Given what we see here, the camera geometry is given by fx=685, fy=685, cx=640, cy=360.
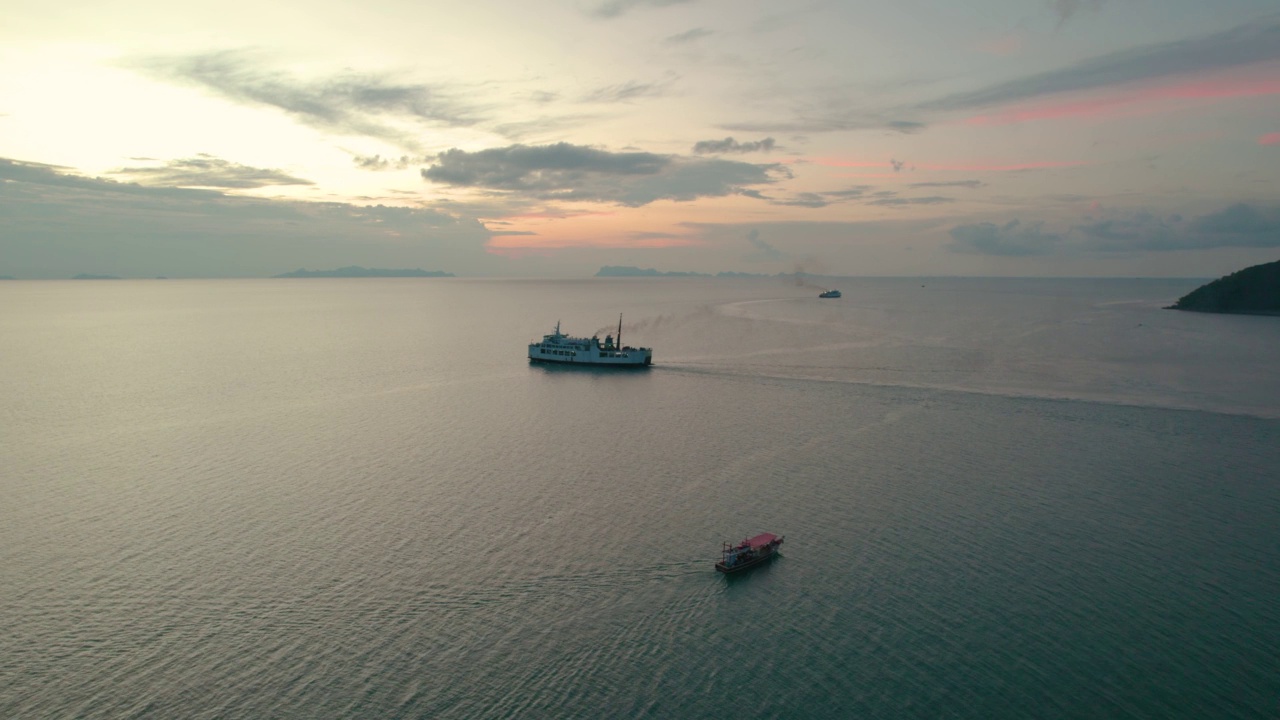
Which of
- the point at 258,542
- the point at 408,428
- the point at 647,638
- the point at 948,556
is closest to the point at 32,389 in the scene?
the point at 408,428

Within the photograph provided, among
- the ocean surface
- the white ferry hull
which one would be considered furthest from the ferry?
the white ferry hull

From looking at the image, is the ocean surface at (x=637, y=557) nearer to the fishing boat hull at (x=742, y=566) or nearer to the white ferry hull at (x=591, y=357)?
the fishing boat hull at (x=742, y=566)

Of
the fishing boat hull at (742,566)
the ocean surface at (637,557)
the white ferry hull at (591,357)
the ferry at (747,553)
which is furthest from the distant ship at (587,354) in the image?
the fishing boat hull at (742,566)

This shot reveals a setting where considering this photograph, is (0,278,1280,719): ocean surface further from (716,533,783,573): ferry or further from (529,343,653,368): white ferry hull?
(529,343,653,368): white ferry hull

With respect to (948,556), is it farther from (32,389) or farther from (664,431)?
(32,389)

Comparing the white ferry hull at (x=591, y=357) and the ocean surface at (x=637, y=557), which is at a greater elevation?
the white ferry hull at (x=591, y=357)

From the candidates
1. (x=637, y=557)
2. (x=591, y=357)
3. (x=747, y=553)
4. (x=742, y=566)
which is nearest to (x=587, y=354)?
(x=591, y=357)

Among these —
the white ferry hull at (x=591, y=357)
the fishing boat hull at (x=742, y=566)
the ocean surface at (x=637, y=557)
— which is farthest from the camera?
the white ferry hull at (x=591, y=357)
